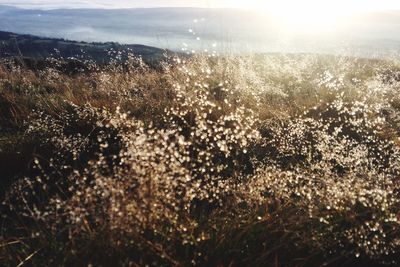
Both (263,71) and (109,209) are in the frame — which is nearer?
(109,209)

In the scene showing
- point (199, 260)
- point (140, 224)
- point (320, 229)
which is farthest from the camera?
point (320, 229)

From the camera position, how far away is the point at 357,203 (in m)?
3.20

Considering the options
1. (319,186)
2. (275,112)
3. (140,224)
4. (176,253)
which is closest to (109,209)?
(140,224)

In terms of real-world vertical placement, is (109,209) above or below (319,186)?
above

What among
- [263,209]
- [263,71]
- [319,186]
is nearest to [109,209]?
[263,209]

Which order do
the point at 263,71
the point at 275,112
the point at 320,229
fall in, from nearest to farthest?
the point at 320,229, the point at 275,112, the point at 263,71

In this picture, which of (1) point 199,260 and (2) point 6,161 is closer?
(1) point 199,260

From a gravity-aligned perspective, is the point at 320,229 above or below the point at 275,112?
below

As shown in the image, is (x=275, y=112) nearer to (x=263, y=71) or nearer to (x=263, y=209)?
(x=263, y=209)

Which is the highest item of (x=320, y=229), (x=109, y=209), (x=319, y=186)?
(x=109, y=209)

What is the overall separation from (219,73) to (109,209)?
5.11 metres

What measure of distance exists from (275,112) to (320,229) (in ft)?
7.67

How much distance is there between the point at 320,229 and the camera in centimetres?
293

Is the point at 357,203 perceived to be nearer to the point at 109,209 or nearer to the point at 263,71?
the point at 109,209
